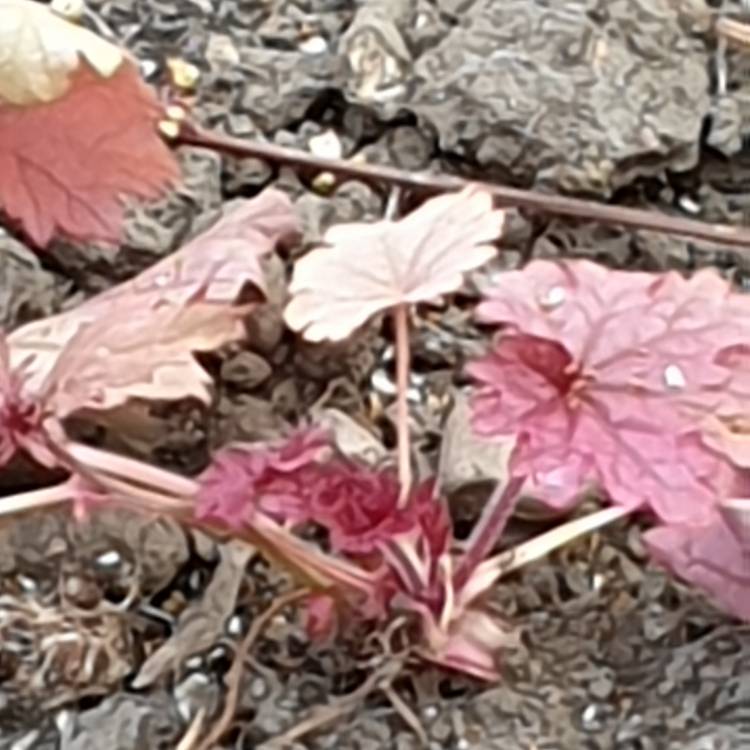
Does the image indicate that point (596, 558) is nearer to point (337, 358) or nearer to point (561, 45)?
point (337, 358)

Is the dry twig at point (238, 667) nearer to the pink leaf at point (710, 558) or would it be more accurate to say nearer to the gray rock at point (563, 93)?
the pink leaf at point (710, 558)

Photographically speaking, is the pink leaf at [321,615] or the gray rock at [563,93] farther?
the gray rock at [563,93]

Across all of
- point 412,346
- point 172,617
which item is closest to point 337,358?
point 412,346

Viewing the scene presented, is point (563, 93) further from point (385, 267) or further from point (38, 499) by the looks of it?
point (38, 499)

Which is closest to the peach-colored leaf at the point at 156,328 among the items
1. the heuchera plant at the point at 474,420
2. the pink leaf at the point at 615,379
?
the heuchera plant at the point at 474,420

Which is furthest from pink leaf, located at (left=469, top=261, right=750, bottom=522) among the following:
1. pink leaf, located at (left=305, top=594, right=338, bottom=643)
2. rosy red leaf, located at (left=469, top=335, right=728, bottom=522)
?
pink leaf, located at (left=305, top=594, right=338, bottom=643)

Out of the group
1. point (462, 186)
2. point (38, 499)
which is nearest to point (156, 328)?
point (38, 499)

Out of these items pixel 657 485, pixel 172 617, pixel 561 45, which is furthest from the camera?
pixel 561 45
